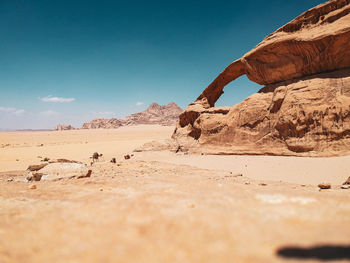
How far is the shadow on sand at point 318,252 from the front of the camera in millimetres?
1147

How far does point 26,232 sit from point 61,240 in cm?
43

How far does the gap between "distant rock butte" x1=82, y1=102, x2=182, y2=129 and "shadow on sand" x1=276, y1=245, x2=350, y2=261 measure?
74.2 m

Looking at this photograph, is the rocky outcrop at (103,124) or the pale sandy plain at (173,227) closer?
the pale sandy plain at (173,227)

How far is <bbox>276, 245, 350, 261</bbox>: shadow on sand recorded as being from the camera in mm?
1147

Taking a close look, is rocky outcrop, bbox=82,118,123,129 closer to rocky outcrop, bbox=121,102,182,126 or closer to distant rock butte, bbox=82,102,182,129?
distant rock butte, bbox=82,102,182,129

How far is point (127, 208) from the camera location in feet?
6.75

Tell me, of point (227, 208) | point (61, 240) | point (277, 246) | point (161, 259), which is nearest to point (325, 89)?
point (227, 208)

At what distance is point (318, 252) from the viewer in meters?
1.20

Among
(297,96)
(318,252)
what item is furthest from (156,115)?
(318,252)

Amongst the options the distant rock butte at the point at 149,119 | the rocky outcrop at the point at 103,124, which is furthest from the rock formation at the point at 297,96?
the rocky outcrop at the point at 103,124

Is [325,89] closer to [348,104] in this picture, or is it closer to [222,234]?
[348,104]

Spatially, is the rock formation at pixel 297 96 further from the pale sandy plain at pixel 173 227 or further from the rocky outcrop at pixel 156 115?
the rocky outcrop at pixel 156 115

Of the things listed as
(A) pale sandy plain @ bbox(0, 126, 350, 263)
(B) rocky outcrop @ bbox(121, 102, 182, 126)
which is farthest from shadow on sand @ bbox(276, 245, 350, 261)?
(B) rocky outcrop @ bbox(121, 102, 182, 126)

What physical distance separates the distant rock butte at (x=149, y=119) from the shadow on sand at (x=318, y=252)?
243 ft
